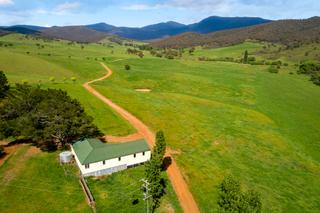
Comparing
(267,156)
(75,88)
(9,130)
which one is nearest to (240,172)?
(267,156)

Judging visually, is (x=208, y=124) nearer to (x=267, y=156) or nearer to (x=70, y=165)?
(x=267, y=156)

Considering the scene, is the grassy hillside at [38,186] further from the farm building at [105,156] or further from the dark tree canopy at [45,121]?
the dark tree canopy at [45,121]

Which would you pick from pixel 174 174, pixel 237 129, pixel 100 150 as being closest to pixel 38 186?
pixel 100 150

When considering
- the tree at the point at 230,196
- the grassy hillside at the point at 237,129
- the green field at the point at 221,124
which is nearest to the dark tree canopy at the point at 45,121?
the green field at the point at 221,124

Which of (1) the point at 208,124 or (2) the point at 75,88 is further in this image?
(2) the point at 75,88

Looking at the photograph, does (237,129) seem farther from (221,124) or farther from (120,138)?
(120,138)

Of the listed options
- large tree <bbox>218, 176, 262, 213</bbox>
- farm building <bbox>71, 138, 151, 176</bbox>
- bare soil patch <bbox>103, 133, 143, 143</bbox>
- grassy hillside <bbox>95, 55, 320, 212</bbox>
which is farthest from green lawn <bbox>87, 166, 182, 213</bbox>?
bare soil patch <bbox>103, 133, 143, 143</bbox>
